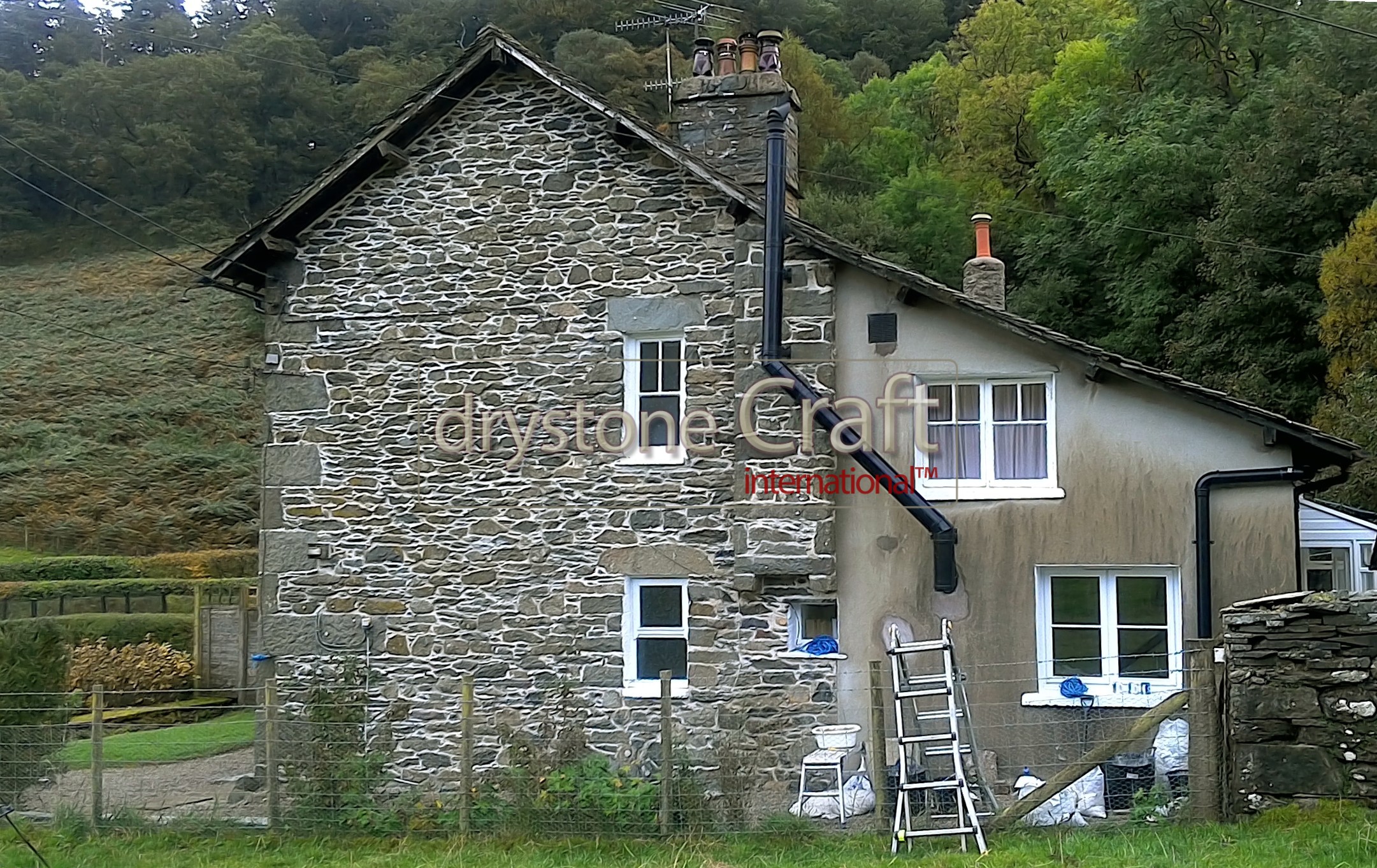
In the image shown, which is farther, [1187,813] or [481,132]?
[481,132]

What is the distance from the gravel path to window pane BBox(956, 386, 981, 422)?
23.4ft

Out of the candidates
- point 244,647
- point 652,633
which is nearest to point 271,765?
point 652,633

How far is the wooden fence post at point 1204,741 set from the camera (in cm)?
899

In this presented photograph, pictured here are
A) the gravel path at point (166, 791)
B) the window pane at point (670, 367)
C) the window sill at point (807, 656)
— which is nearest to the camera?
the gravel path at point (166, 791)

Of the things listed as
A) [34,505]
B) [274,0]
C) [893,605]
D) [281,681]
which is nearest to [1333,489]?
[893,605]

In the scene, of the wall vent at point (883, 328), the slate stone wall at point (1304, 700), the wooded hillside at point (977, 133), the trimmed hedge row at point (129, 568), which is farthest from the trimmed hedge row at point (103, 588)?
the slate stone wall at point (1304, 700)

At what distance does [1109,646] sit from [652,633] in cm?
427

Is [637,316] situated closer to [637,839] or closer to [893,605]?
[893,605]

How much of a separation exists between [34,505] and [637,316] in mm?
33531

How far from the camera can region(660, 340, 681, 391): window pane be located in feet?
42.2

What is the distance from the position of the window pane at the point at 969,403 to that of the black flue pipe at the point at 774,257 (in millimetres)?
1728

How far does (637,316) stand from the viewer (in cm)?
1276

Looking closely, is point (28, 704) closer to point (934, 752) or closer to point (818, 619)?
point (818, 619)

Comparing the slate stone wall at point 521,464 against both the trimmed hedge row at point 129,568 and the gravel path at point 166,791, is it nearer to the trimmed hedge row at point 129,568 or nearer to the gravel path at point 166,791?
the gravel path at point 166,791
